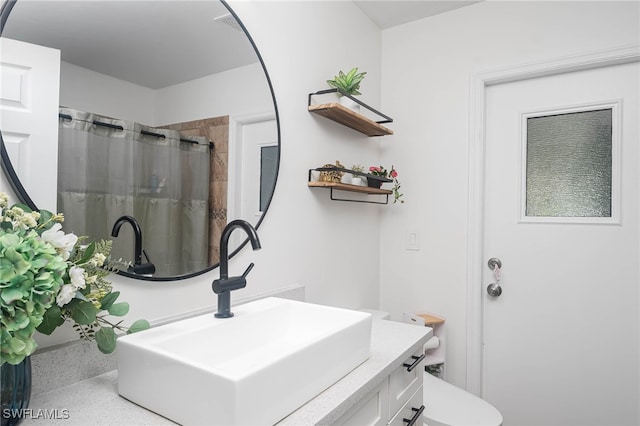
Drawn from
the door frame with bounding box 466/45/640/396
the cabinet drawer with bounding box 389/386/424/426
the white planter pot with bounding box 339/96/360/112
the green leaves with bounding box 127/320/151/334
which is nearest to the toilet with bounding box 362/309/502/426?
the cabinet drawer with bounding box 389/386/424/426

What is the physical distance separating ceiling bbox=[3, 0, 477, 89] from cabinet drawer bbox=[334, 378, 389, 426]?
1.03 metres

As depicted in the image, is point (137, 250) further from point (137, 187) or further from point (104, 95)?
point (104, 95)

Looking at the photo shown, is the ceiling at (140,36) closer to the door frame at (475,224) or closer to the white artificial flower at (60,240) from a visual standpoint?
the white artificial flower at (60,240)

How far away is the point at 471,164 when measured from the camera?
2.12 m

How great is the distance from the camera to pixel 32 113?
34.4 inches

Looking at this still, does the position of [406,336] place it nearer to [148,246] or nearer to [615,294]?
[148,246]

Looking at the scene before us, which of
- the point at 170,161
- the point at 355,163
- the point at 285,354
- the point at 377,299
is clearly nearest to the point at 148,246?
the point at 170,161

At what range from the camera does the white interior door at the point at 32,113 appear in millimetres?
840

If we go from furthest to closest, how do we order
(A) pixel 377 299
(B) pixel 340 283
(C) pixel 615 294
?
(A) pixel 377 299 < (B) pixel 340 283 < (C) pixel 615 294

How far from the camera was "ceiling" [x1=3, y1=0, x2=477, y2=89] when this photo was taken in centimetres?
92

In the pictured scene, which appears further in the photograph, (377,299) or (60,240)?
(377,299)

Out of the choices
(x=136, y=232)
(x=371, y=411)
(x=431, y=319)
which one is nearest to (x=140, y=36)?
(x=136, y=232)

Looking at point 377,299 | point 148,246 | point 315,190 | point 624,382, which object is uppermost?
point 315,190

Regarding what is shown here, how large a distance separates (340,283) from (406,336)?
0.71m
